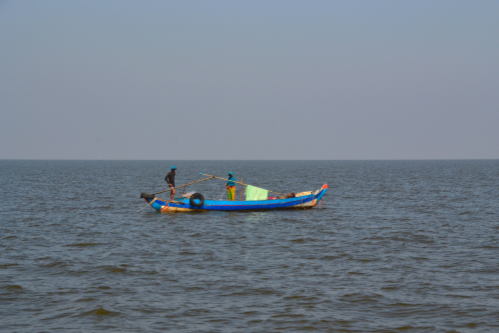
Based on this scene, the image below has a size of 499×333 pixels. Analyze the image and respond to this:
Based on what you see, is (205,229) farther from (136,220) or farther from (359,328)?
(359,328)

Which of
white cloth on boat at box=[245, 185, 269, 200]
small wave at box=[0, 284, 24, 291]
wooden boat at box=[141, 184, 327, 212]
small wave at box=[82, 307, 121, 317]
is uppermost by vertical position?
white cloth on boat at box=[245, 185, 269, 200]

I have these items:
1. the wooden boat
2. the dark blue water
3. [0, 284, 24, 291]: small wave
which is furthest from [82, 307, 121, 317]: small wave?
the wooden boat

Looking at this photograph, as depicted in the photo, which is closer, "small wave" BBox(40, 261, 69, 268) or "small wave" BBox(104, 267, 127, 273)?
"small wave" BBox(104, 267, 127, 273)

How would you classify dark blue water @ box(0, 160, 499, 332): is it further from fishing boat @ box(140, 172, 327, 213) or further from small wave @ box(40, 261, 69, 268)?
fishing boat @ box(140, 172, 327, 213)

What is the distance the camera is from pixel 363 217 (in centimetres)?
2702

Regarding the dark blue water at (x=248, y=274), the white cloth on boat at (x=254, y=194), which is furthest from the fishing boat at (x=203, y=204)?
the dark blue water at (x=248, y=274)

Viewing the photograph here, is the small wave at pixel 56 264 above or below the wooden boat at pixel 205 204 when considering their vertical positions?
below

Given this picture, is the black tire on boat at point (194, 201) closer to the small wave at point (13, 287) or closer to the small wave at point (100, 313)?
the small wave at point (13, 287)

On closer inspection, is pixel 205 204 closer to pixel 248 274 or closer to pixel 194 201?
pixel 194 201

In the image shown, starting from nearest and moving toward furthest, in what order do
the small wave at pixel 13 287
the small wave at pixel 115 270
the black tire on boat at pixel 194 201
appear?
1. the small wave at pixel 13 287
2. the small wave at pixel 115 270
3. the black tire on boat at pixel 194 201

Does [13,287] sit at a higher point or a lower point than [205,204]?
lower

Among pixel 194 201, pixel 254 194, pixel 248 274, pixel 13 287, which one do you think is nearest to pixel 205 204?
pixel 194 201

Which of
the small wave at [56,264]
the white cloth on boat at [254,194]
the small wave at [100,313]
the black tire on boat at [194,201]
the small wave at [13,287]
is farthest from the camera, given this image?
the white cloth on boat at [254,194]

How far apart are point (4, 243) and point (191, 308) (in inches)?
428
